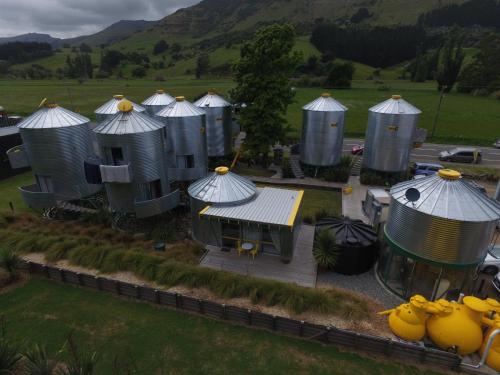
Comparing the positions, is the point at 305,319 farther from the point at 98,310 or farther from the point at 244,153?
the point at 244,153

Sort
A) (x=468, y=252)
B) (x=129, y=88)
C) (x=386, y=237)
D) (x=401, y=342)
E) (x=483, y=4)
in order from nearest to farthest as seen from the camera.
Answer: (x=401, y=342), (x=468, y=252), (x=386, y=237), (x=129, y=88), (x=483, y=4)

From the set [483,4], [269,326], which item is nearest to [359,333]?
[269,326]

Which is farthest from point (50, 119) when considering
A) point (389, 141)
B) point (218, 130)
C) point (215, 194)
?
point (389, 141)

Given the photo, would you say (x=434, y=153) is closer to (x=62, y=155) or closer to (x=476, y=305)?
(x=476, y=305)

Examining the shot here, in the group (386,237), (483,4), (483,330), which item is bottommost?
(483,330)

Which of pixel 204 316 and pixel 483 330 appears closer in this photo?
pixel 483 330

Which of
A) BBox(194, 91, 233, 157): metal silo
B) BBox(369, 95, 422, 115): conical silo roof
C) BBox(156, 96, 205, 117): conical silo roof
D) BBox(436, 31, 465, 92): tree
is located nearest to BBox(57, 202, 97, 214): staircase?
BBox(156, 96, 205, 117): conical silo roof
